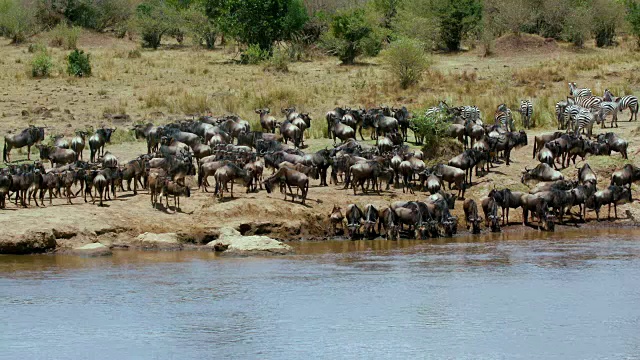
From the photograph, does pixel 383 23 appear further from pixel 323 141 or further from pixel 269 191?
pixel 269 191

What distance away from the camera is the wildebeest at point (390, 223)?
74.6ft

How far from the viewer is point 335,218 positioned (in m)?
23.1

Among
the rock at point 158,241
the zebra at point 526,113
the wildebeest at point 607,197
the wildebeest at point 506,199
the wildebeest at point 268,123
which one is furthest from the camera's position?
the zebra at point 526,113

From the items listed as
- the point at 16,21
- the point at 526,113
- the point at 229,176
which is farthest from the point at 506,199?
the point at 16,21

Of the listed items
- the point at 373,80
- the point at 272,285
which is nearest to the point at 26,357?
the point at 272,285

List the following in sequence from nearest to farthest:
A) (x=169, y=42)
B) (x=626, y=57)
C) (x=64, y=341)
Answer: (x=64, y=341), (x=626, y=57), (x=169, y=42)

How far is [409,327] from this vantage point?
15148 millimetres

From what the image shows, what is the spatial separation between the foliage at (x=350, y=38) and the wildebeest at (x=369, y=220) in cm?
2825

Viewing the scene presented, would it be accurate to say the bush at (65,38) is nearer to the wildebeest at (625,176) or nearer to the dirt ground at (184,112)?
the dirt ground at (184,112)

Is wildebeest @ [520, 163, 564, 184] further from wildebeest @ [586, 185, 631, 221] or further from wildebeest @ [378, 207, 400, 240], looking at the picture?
wildebeest @ [378, 207, 400, 240]

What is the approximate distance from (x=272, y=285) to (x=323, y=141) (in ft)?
45.7

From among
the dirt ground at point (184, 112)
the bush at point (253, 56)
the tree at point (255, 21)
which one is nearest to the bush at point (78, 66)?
the dirt ground at point (184, 112)

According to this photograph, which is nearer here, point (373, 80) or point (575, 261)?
point (575, 261)

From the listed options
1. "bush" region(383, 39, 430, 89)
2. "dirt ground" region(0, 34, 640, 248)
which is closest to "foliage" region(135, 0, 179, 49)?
"dirt ground" region(0, 34, 640, 248)
